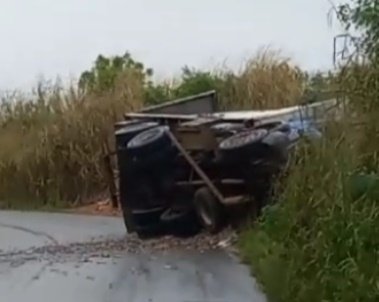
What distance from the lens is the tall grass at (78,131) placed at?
88.2 ft

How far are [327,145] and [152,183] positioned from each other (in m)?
8.16

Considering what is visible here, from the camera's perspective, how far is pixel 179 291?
12.8 m

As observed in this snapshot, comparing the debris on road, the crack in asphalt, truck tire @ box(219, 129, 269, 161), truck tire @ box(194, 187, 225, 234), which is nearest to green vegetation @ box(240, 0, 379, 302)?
the debris on road

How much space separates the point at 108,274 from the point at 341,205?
5142 mm

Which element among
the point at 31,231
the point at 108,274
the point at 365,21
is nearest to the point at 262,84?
the point at 31,231

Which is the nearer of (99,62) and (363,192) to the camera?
(363,192)

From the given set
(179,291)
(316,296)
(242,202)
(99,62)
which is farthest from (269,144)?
(99,62)

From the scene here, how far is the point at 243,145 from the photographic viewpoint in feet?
59.1

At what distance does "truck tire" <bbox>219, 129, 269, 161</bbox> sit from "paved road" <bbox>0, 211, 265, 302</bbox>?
192 centimetres

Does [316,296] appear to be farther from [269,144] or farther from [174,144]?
[174,144]

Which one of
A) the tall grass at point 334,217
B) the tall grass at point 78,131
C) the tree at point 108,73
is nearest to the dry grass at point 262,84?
the tall grass at point 78,131

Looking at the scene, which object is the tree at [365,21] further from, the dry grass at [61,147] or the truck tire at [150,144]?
the dry grass at [61,147]

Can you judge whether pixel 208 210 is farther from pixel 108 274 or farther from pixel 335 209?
pixel 335 209

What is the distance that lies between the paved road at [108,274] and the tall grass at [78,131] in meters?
7.58
